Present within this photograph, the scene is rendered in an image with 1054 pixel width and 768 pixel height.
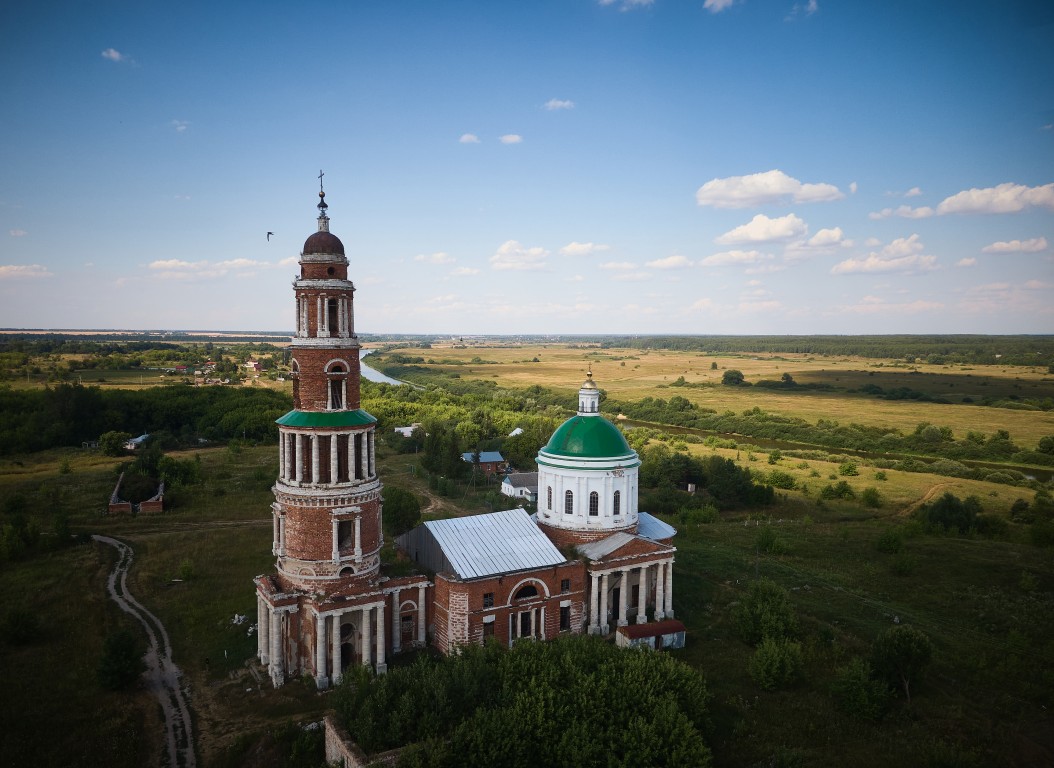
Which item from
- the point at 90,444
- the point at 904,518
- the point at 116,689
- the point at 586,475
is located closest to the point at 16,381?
the point at 90,444

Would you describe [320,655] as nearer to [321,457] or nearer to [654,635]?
[321,457]

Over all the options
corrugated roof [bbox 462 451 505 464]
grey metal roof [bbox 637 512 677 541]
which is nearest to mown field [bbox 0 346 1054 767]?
grey metal roof [bbox 637 512 677 541]

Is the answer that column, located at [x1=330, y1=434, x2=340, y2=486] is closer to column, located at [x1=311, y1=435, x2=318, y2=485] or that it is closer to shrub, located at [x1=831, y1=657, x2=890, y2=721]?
column, located at [x1=311, y1=435, x2=318, y2=485]

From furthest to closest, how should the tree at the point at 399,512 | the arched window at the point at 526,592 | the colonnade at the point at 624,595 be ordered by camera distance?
the tree at the point at 399,512
the colonnade at the point at 624,595
the arched window at the point at 526,592

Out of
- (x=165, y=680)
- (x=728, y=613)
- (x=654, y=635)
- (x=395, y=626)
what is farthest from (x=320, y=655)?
(x=728, y=613)

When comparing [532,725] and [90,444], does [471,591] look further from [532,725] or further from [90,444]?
[90,444]

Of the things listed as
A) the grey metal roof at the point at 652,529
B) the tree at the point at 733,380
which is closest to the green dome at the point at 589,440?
the grey metal roof at the point at 652,529

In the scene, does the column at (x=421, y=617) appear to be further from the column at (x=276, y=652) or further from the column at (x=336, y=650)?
the column at (x=276, y=652)
